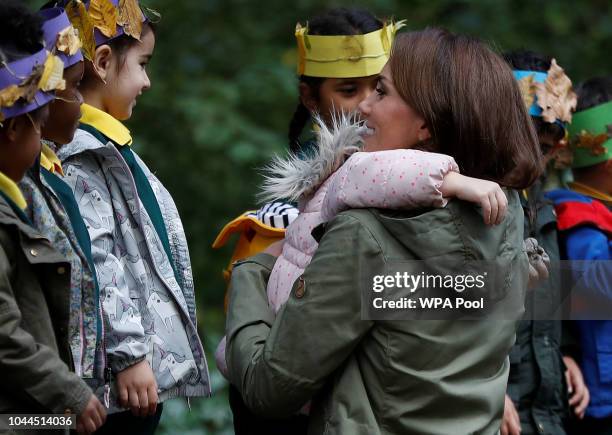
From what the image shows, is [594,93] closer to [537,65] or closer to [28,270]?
[537,65]

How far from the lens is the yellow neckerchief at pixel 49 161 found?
9.73ft

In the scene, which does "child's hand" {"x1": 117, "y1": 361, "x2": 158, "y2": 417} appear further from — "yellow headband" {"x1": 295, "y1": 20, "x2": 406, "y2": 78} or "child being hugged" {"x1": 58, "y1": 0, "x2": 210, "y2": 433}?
"yellow headband" {"x1": 295, "y1": 20, "x2": 406, "y2": 78}

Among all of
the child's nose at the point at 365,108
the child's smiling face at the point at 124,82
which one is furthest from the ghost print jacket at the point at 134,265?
the child's nose at the point at 365,108

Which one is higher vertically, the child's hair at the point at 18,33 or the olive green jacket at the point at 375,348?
the child's hair at the point at 18,33

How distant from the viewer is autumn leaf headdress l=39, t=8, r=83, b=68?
9.50 ft

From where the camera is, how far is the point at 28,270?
263 cm

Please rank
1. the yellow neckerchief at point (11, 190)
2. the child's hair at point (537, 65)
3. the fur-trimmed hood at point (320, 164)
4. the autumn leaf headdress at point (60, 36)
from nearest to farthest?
1. the yellow neckerchief at point (11, 190)
2. the autumn leaf headdress at point (60, 36)
3. the fur-trimmed hood at point (320, 164)
4. the child's hair at point (537, 65)

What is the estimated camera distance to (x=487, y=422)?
2.71 meters

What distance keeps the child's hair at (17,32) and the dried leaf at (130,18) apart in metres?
0.62

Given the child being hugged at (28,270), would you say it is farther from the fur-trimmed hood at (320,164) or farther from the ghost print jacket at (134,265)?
the fur-trimmed hood at (320,164)

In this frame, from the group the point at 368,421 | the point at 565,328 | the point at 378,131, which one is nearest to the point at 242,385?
the point at 368,421

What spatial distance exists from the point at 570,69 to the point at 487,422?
657 cm

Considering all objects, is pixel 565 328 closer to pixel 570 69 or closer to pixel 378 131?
pixel 378 131

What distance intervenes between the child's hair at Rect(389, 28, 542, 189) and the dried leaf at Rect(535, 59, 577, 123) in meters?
1.48
